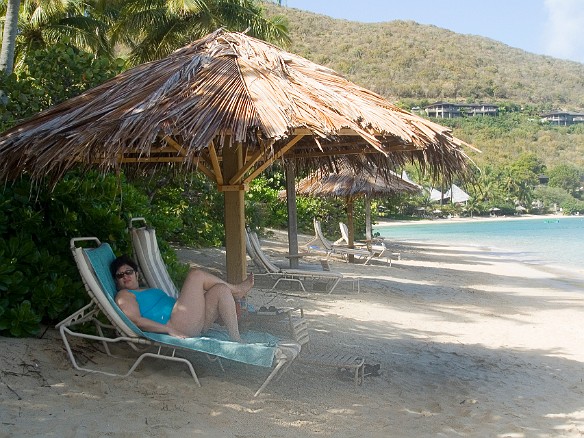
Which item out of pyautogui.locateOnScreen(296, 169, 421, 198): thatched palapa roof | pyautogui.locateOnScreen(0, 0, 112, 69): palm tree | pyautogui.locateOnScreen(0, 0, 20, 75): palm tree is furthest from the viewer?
pyautogui.locateOnScreen(0, 0, 112, 69): palm tree

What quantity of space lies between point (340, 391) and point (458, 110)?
8447cm

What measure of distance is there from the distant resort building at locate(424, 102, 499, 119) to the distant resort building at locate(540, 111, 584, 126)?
270 inches

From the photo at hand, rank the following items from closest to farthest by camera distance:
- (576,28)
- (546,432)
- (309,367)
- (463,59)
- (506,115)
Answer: (546,432) < (309,367) < (506,115) < (463,59) < (576,28)

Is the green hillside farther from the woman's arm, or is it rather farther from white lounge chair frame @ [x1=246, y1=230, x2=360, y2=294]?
the woman's arm

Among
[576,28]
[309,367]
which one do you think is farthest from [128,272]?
[576,28]

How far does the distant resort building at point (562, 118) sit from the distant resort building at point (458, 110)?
6.87m

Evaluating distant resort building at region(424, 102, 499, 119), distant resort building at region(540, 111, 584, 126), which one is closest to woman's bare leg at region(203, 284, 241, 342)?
distant resort building at region(424, 102, 499, 119)

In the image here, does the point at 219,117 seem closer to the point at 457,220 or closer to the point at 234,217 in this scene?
the point at 234,217

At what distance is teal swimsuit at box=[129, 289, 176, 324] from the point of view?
419 centimetres

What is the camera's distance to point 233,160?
196 inches

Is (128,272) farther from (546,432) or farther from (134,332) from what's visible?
(546,432)

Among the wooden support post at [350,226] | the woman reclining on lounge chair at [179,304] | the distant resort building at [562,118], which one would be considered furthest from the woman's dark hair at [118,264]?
the distant resort building at [562,118]

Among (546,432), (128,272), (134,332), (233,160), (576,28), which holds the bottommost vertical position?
(546,432)

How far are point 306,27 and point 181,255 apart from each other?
269 ft
